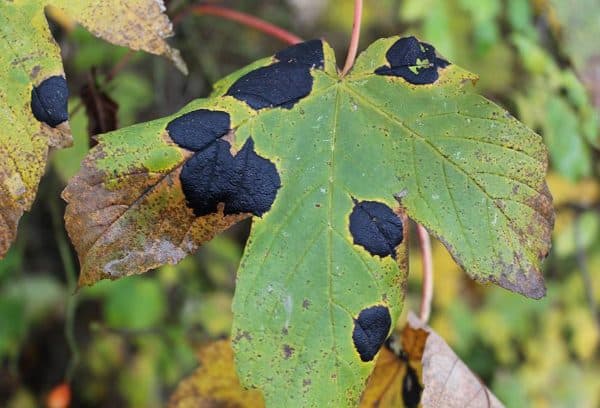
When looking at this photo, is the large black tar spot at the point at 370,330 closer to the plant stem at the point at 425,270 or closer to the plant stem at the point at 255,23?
the plant stem at the point at 425,270

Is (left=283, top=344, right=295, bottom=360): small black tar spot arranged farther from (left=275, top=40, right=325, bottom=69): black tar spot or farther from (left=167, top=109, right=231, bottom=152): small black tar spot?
(left=275, top=40, right=325, bottom=69): black tar spot

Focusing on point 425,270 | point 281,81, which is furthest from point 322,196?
point 425,270

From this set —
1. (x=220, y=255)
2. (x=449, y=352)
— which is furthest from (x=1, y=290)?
(x=449, y=352)

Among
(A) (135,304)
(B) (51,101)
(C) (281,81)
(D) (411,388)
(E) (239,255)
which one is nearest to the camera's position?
(B) (51,101)

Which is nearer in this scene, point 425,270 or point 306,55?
point 306,55

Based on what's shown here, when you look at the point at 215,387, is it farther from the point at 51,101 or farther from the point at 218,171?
the point at 51,101

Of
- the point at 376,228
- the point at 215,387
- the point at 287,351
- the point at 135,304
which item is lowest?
the point at 135,304

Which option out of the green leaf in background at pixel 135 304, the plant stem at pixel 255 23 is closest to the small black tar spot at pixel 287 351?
the plant stem at pixel 255 23
